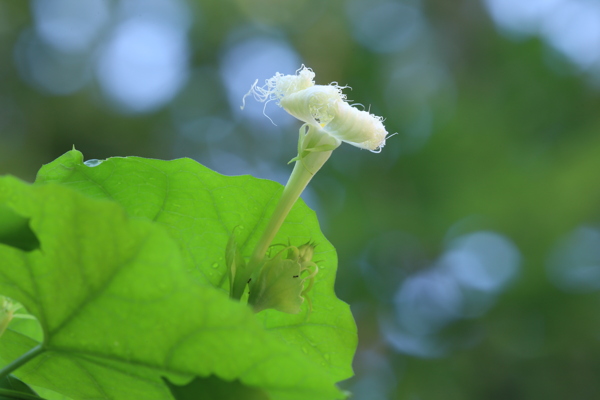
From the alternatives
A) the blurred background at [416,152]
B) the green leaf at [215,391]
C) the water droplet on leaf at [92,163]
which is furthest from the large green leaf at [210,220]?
the blurred background at [416,152]

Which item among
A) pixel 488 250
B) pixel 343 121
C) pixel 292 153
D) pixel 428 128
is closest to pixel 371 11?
pixel 428 128

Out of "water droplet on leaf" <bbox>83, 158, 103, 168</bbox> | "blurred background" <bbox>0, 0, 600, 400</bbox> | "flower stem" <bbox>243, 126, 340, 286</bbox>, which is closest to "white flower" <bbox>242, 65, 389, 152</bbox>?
"flower stem" <bbox>243, 126, 340, 286</bbox>

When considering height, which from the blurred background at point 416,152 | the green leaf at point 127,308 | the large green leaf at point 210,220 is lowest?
the green leaf at point 127,308

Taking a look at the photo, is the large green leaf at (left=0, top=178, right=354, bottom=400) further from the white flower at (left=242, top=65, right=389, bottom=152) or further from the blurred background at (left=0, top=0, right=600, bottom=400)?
the blurred background at (left=0, top=0, right=600, bottom=400)

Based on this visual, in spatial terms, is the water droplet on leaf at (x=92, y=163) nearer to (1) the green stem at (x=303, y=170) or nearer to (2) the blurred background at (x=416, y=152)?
(1) the green stem at (x=303, y=170)

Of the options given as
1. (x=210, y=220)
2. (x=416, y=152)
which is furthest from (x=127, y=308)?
(x=416, y=152)

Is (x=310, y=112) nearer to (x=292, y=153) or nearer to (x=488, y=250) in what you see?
(x=292, y=153)
